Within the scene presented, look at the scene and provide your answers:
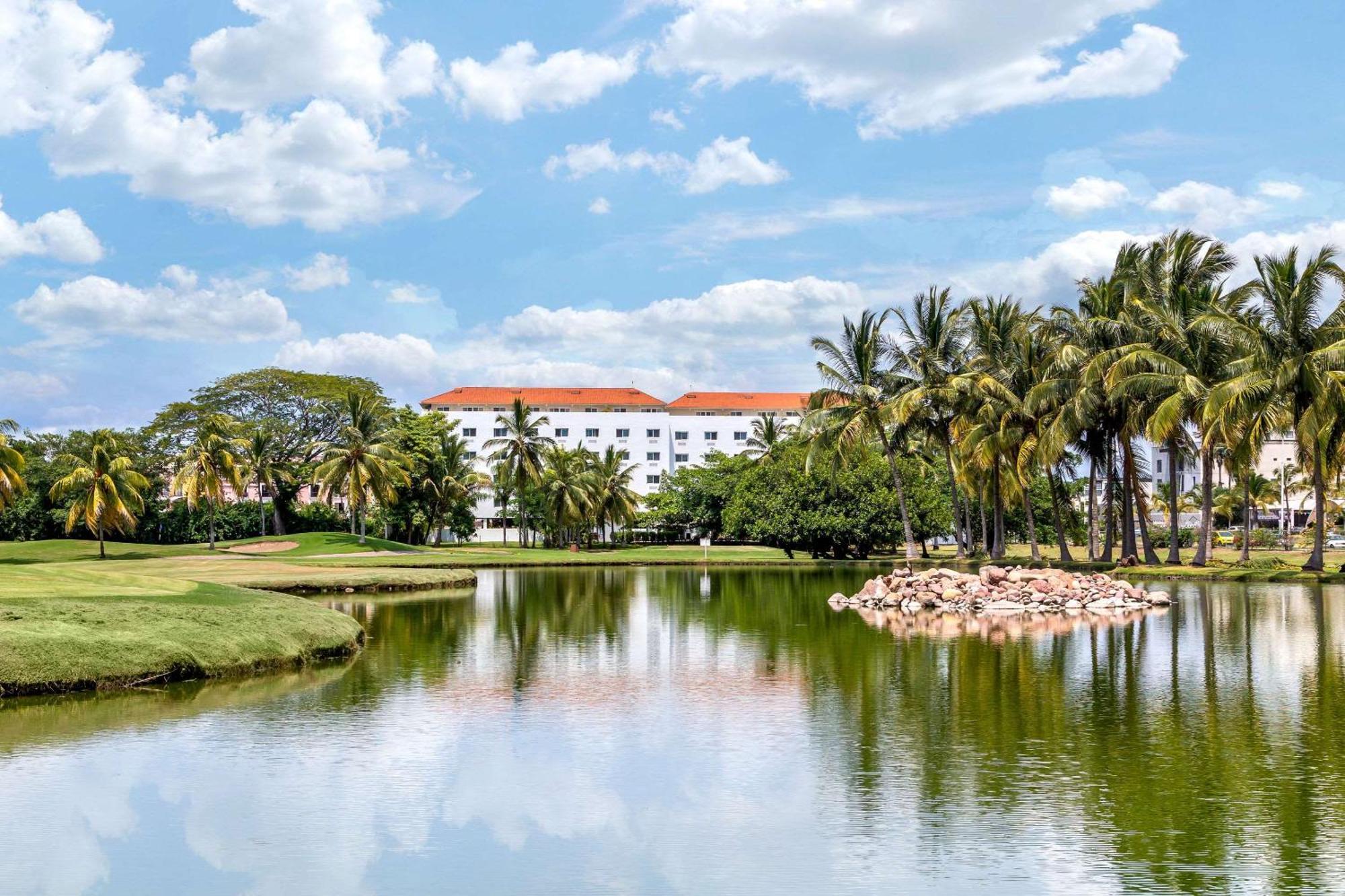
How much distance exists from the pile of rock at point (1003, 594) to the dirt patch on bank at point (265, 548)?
50136 mm

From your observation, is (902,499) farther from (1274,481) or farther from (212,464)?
(1274,481)

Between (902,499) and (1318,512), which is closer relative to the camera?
(1318,512)

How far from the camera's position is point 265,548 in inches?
3189

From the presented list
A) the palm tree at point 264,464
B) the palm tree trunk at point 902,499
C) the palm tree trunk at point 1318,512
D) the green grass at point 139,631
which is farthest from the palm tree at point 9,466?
the palm tree trunk at point 1318,512

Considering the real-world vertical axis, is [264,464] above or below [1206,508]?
above

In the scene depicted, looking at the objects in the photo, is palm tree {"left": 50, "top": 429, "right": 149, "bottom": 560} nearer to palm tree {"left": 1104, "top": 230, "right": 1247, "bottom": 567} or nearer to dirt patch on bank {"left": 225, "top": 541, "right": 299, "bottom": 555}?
dirt patch on bank {"left": 225, "top": 541, "right": 299, "bottom": 555}

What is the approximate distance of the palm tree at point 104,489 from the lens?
72438 mm

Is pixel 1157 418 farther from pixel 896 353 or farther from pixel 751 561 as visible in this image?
pixel 751 561

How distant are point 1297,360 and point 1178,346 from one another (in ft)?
20.2

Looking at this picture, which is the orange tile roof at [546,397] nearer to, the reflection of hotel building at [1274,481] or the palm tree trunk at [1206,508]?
the reflection of hotel building at [1274,481]

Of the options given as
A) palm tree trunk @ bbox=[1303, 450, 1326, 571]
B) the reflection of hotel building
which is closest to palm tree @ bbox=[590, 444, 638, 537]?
palm tree trunk @ bbox=[1303, 450, 1326, 571]

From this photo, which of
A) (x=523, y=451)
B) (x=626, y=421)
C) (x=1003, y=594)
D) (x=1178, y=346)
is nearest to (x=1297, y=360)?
(x=1178, y=346)

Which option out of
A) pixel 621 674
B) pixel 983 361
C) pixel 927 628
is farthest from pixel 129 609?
pixel 983 361

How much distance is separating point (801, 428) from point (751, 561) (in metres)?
8.70
